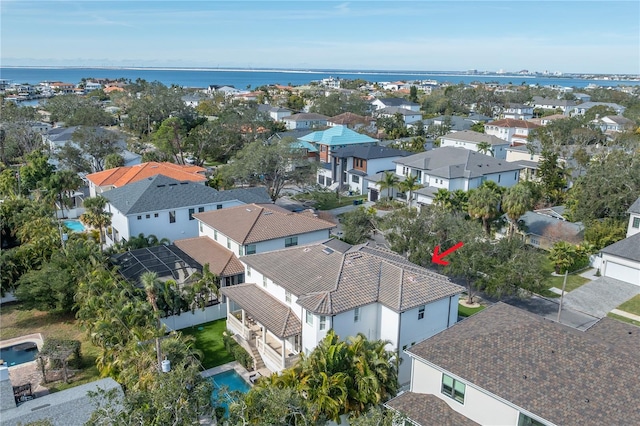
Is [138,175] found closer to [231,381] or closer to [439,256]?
[231,381]

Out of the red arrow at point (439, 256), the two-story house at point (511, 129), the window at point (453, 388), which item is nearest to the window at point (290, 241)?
the red arrow at point (439, 256)

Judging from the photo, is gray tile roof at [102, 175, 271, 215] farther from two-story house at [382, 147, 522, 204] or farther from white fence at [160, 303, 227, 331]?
two-story house at [382, 147, 522, 204]

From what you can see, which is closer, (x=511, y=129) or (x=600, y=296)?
(x=600, y=296)

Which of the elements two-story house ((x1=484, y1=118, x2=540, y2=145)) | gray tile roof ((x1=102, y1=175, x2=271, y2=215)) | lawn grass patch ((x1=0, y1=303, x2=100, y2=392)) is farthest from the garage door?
two-story house ((x1=484, y1=118, x2=540, y2=145))

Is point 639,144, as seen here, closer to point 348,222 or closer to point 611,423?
point 348,222

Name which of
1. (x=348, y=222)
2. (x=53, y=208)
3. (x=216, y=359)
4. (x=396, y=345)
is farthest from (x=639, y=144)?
(x=53, y=208)

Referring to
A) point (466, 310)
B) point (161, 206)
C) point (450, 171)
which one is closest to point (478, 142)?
point (450, 171)
